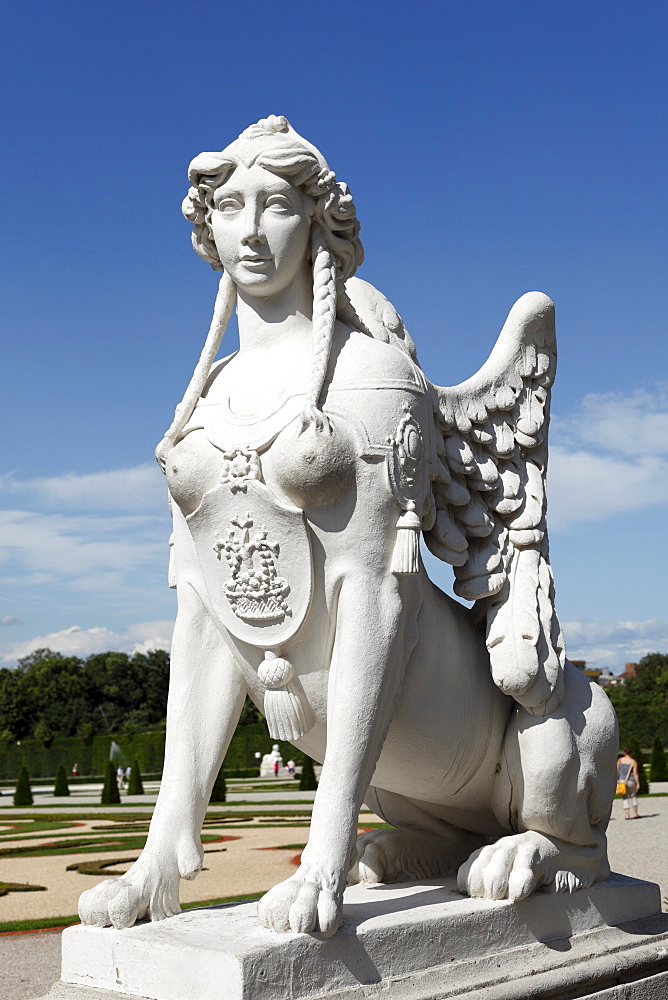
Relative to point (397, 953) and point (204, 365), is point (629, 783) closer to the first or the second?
point (397, 953)

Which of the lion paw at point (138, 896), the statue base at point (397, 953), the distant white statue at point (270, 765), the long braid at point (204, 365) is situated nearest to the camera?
the statue base at point (397, 953)

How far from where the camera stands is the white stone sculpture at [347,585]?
3.45 m

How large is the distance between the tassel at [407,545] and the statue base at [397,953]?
119cm

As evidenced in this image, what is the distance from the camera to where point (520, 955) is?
3.75 meters

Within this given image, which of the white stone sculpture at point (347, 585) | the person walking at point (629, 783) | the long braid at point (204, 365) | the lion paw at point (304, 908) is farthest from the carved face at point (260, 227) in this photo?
the person walking at point (629, 783)

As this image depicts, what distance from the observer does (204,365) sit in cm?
388

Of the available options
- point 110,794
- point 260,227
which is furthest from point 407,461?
point 110,794

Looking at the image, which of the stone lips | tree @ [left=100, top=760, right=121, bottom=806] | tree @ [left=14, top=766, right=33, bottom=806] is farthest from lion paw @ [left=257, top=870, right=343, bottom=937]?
tree @ [left=14, top=766, right=33, bottom=806]

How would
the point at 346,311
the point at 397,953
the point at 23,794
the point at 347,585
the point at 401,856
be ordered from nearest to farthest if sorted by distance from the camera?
the point at 397,953 → the point at 347,585 → the point at 346,311 → the point at 401,856 → the point at 23,794

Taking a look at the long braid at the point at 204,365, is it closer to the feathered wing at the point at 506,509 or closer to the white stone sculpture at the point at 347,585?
the white stone sculpture at the point at 347,585

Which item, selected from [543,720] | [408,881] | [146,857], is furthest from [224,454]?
[408,881]

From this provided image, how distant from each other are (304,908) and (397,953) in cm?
49

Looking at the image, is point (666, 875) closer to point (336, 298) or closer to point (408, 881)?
point (408, 881)

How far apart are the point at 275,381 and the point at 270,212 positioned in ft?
2.00
